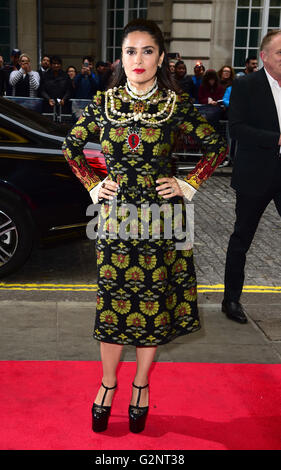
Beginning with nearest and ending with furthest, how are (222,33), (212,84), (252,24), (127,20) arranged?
(212,84) < (222,33) < (252,24) < (127,20)

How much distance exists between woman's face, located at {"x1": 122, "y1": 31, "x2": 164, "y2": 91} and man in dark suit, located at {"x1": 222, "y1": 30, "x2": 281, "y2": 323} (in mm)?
Result: 1575

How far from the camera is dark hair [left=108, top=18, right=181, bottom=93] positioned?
9.64ft

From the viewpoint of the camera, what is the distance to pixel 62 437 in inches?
124

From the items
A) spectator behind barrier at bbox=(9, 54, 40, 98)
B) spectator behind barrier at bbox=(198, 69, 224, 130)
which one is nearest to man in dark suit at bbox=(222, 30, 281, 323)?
spectator behind barrier at bbox=(198, 69, 224, 130)

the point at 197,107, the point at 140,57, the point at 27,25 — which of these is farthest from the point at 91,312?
the point at 27,25

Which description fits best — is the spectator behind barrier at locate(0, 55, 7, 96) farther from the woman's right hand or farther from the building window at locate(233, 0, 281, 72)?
the woman's right hand

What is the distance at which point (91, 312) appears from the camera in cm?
486

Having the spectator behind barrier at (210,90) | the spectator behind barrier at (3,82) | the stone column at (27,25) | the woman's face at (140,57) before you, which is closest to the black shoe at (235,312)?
the woman's face at (140,57)

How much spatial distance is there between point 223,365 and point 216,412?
61 centimetres

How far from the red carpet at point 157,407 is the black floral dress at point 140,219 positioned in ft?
1.63

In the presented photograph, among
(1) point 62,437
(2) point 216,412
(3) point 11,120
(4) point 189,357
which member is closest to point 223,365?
(4) point 189,357

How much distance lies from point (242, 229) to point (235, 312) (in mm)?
615

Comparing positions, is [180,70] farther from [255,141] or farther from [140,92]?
[140,92]
